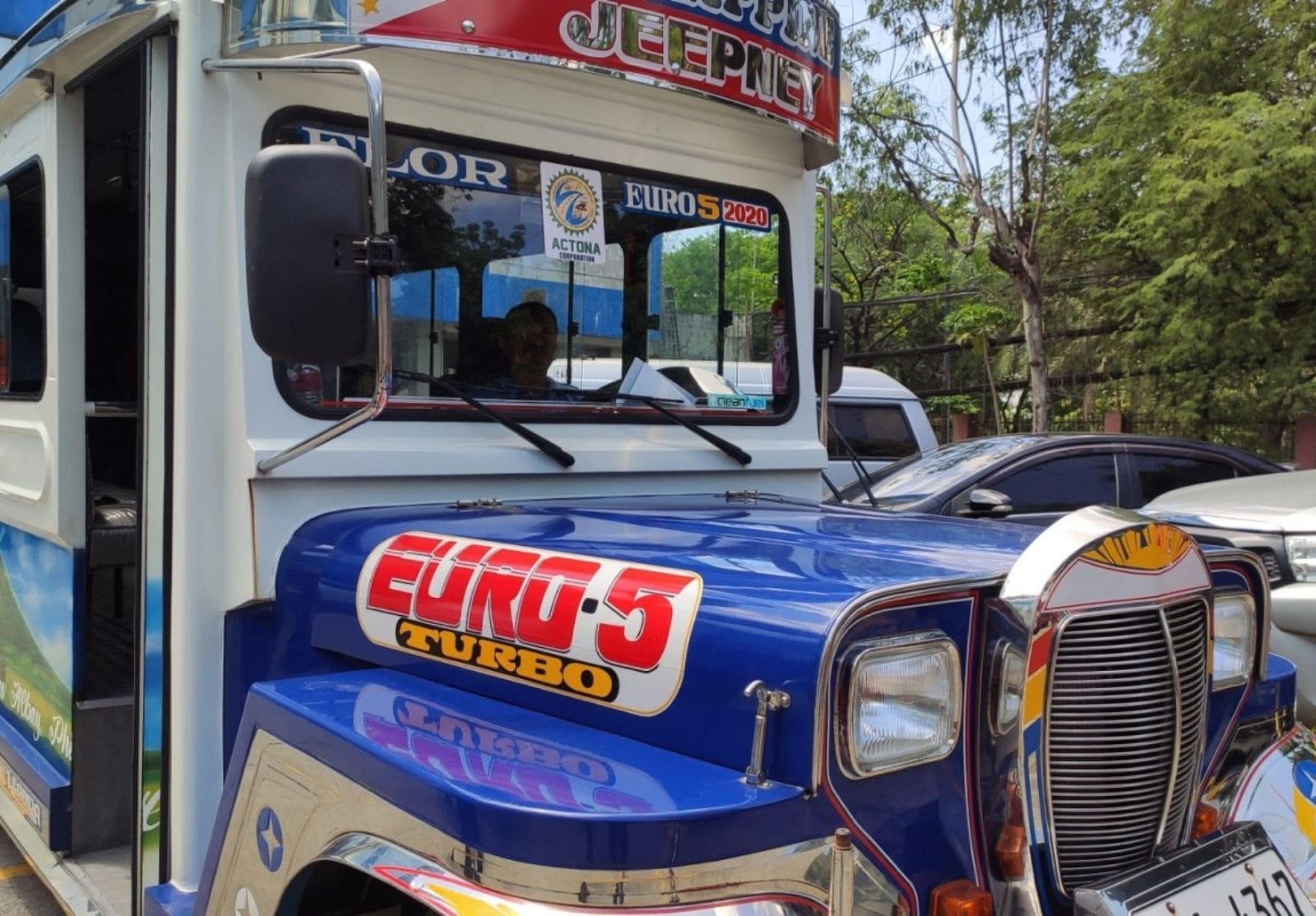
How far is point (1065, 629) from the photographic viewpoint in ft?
5.69

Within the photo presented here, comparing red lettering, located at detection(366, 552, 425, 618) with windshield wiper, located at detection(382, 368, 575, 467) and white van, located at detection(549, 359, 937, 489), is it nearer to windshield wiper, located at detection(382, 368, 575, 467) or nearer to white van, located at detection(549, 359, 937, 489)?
windshield wiper, located at detection(382, 368, 575, 467)

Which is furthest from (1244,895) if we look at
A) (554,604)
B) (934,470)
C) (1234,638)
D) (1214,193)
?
(1214,193)

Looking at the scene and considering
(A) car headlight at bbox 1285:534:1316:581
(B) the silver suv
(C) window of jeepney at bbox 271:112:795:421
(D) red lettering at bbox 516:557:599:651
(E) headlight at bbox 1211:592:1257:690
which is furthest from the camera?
(A) car headlight at bbox 1285:534:1316:581

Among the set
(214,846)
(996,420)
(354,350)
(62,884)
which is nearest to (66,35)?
(354,350)

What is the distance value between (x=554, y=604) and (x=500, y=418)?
3.17 feet

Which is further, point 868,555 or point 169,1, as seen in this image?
point 169,1

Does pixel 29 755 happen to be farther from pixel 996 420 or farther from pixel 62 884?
pixel 996 420

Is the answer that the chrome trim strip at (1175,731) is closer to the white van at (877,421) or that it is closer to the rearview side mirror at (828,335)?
the rearview side mirror at (828,335)

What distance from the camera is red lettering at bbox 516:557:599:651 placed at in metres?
1.92

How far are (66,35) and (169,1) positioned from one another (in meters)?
0.47

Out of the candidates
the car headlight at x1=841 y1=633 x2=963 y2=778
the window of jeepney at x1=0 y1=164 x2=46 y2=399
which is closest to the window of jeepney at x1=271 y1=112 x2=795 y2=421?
the window of jeepney at x1=0 y1=164 x2=46 y2=399

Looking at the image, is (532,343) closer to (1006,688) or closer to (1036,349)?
(1006,688)

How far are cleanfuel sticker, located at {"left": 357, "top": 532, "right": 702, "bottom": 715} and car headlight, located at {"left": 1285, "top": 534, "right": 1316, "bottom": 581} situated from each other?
4.30 metres

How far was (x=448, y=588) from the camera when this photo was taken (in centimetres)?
214
